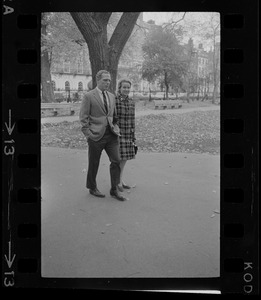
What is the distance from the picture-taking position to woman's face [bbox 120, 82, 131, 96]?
11.5 ft

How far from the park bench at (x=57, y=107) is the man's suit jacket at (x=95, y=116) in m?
0.09

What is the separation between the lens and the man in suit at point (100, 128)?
3.48m

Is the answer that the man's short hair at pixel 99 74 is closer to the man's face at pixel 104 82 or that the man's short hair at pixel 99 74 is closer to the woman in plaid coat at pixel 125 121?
the man's face at pixel 104 82

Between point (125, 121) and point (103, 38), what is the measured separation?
84 centimetres

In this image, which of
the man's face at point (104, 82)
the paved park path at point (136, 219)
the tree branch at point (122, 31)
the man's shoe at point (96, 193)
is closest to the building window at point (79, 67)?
the man's face at point (104, 82)

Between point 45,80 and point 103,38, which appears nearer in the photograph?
point 45,80

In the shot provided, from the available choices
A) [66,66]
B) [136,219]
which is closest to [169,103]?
[66,66]

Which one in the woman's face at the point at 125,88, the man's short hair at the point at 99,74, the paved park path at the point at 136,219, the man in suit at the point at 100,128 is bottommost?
the paved park path at the point at 136,219

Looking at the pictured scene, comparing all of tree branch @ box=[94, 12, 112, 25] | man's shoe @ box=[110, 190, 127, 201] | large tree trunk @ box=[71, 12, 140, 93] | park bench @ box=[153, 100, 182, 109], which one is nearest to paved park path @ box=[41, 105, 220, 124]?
park bench @ box=[153, 100, 182, 109]

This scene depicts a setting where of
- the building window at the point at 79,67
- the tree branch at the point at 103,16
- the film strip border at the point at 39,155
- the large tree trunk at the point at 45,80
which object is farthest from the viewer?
the building window at the point at 79,67

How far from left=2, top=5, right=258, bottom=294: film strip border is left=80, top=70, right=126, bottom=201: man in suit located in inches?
18.0

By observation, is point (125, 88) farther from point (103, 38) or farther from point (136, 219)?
point (136, 219)

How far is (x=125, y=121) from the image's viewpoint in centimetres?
353
